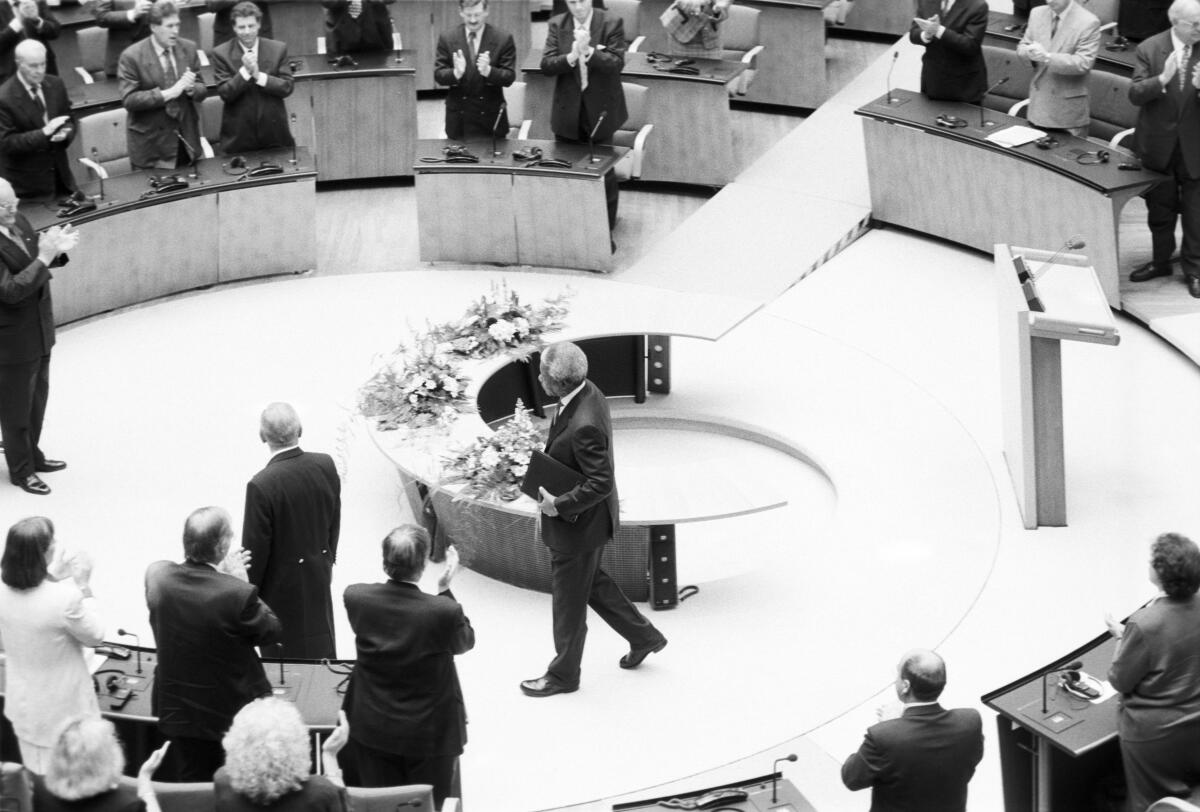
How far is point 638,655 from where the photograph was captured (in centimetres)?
683

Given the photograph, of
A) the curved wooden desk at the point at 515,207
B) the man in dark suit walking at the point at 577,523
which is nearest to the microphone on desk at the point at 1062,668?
the man in dark suit walking at the point at 577,523

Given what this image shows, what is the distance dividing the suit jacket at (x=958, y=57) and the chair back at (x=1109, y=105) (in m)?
Result: 0.78

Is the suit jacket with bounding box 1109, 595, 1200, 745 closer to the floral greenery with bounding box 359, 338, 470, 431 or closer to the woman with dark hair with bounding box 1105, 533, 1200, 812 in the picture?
the woman with dark hair with bounding box 1105, 533, 1200, 812

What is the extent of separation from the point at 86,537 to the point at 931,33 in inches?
245

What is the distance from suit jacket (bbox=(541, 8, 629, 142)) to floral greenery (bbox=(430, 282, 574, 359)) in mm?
2371

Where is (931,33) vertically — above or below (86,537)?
above

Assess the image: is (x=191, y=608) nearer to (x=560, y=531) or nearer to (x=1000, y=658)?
(x=560, y=531)

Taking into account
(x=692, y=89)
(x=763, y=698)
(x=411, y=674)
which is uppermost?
(x=692, y=89)

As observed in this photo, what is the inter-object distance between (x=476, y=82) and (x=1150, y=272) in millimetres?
4513

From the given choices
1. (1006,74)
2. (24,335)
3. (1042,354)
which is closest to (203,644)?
(24,335)

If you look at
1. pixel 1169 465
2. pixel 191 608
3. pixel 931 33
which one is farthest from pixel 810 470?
pixel 191 608

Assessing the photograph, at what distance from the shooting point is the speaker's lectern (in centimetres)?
753

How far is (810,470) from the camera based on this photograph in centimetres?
873

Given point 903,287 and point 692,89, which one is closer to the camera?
point 903,287
